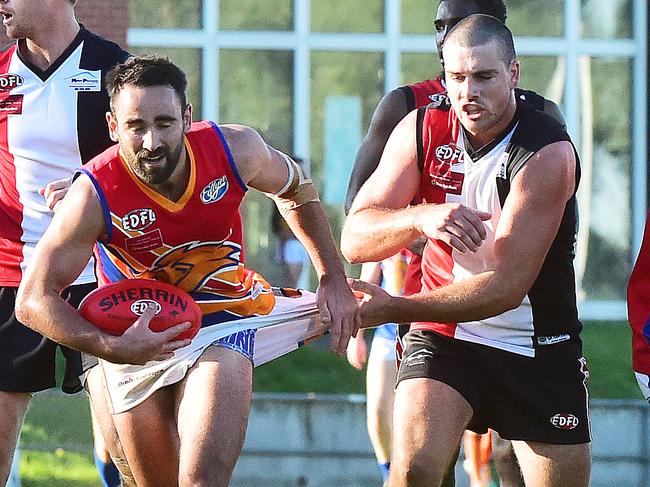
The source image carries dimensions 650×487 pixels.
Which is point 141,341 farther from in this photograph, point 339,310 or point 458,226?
point 458,226

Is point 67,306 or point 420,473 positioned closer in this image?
point 67,306

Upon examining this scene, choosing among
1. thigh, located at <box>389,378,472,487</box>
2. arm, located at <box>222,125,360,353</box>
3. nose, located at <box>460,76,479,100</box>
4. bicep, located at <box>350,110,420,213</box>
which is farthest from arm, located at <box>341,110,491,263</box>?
thigh, located at <box>389,378,472,487</box>

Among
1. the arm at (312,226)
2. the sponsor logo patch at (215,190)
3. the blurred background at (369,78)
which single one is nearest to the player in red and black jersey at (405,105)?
the arm at (312,226)

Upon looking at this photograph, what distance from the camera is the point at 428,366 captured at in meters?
5.55

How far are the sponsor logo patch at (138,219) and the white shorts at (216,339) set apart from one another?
0.46 m

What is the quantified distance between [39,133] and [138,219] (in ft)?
3.58

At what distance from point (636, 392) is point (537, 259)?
676cm

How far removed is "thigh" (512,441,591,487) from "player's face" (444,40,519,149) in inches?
49.1

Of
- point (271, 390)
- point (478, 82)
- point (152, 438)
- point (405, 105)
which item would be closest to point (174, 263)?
point (152, 438)

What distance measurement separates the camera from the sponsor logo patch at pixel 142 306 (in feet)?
16.8

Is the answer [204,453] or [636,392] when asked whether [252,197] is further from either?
[204,453]

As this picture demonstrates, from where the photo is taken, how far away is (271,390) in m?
11.6

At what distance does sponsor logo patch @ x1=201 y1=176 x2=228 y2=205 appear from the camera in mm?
5328

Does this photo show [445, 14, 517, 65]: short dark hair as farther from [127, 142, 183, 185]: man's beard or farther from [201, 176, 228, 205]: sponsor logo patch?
[127, 142, 183, 185]: man's beard
